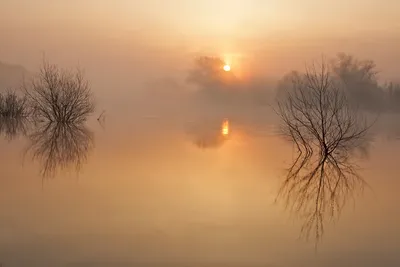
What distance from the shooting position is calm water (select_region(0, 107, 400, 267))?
4.77 m

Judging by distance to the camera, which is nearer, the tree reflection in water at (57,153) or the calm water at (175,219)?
the calm water at (175,219)

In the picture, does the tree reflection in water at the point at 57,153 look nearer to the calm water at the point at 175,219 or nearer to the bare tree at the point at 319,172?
the calm water at the point at 175,219

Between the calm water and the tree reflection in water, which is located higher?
the tree reflection in water

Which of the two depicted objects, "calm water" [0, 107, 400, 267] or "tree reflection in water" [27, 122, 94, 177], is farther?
"tree reflection in water" [27, 122, 94, 177]

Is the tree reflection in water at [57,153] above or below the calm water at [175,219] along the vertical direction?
above

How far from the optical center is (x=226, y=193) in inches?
308

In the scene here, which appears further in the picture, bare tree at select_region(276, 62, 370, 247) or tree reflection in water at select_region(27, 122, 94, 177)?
tree reflection in water at select_region(27, 122, 94, 177)

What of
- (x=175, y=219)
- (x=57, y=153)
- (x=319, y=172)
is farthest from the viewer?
(x=57, y=153)

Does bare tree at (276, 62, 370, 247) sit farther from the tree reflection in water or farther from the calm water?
the tree reflection in water

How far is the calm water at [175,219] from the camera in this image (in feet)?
15.6

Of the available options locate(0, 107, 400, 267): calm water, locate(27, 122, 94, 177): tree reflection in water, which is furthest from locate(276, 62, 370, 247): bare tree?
locate(27, 122, 94, 177): tree reflection in water

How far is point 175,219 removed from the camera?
6.09 metres

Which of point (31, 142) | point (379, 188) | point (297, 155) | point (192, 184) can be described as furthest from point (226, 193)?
point (31, 142)

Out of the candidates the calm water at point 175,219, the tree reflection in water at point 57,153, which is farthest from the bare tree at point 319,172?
the tree reflection in water at point 57,153
